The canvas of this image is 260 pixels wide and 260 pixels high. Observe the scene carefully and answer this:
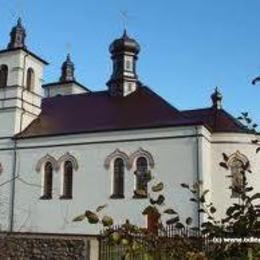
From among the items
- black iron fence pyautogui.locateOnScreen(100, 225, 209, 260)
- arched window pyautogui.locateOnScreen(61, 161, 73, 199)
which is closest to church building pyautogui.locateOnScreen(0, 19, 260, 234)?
arched window pyautogui.locateOnScreen(61, 161, 73, 199)

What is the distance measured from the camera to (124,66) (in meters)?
31.3

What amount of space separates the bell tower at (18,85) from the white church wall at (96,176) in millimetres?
1659

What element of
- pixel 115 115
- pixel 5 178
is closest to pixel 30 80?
pixel 5 178

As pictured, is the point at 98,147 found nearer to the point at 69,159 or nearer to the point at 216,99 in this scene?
the point at 69,159

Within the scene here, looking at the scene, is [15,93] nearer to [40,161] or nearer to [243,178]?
[40,161]

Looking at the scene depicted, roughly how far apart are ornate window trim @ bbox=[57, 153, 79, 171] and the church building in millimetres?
51

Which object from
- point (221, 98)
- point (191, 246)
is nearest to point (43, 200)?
point (221, 98)

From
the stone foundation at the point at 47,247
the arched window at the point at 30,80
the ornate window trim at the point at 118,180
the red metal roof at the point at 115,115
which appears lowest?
the stone foundation at the point at 47,247

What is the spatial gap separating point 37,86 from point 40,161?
5746mm

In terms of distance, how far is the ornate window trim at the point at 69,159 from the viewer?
26.6 meters

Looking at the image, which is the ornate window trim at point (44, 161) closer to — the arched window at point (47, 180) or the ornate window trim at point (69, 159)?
the arched window at point (47, 180)

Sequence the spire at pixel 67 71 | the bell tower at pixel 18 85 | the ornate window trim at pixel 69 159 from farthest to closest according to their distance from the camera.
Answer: the spire at pixel 67 71 → the bell tower at pixel 18 85 → the ornate window trim at pixel 69 159

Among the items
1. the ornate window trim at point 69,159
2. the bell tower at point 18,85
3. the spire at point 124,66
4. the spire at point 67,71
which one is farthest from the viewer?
the spire at point 67,71

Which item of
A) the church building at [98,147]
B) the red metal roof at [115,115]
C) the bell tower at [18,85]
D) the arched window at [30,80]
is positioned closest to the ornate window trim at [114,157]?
the church building at [98,147]
